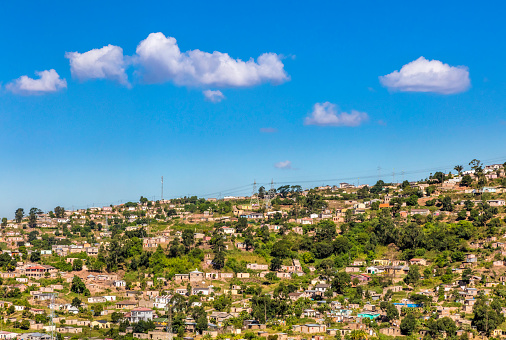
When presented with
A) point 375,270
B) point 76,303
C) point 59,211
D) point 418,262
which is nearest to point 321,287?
point 375,270

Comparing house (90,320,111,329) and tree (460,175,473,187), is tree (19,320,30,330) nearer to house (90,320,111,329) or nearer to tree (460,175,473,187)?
house (90,320,111,329)

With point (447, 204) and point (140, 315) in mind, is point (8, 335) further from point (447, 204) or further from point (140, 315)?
point (447, 204)

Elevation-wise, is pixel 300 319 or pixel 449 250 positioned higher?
pixel 449 250

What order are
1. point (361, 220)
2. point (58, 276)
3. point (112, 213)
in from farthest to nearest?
point (112, 213), point (361, 220), point (58, 276)

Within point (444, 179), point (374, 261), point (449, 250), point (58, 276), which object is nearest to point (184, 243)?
point (58, 276)

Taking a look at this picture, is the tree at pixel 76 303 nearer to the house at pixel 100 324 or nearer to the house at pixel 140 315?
the house at pixel 100 324

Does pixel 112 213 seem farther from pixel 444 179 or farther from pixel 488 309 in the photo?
pixel 488 309

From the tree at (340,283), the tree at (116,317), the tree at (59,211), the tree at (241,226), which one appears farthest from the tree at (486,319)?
the tree at (59,211)
